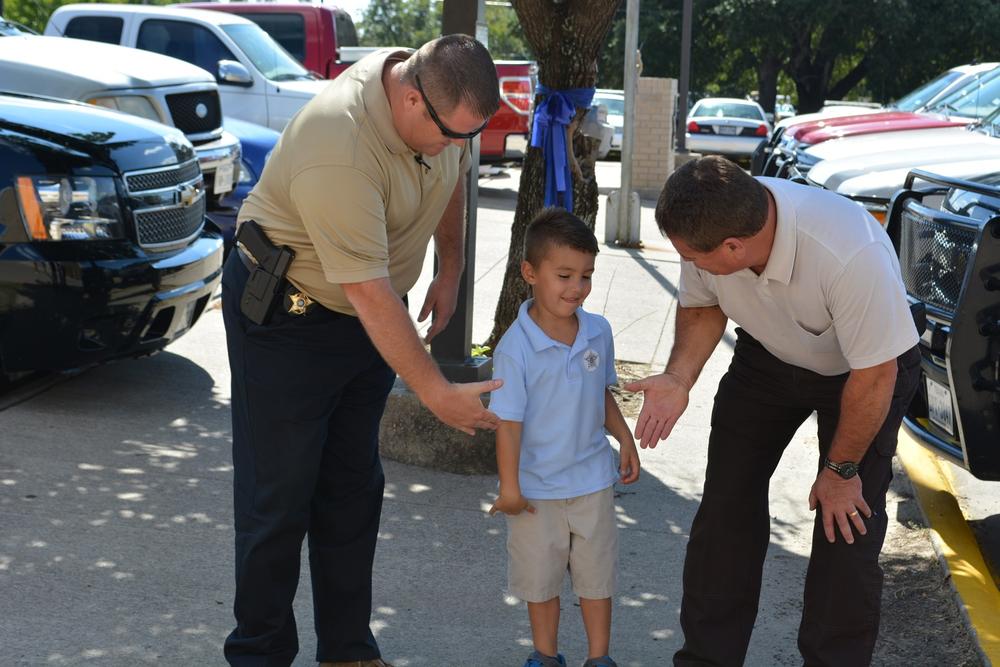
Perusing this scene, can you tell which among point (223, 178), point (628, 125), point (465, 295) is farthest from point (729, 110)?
point (465, 295)

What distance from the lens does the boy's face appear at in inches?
138

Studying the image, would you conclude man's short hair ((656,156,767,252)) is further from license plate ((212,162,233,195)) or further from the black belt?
license plate ((212,162,233,195))

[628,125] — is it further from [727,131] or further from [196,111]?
[727,131]

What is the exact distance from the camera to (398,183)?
10.4ft

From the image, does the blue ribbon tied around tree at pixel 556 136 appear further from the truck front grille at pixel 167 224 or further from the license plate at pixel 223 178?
the license plate at pixel 223 178

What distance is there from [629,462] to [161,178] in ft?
11.2

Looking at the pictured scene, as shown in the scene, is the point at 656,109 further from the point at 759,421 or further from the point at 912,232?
the point at 759,421

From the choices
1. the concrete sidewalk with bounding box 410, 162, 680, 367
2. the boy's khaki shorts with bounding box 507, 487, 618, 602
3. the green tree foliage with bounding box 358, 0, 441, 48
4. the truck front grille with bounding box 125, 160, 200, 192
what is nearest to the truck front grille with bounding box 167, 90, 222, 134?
the concrete sidewalk with bounding box 410, 162, 680, 367

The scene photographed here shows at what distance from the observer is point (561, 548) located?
3588mm

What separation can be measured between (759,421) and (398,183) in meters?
1.23

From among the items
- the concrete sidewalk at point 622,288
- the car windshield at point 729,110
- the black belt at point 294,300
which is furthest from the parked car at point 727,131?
the black belt at point 294,300

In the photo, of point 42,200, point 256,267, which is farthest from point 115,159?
point 256,267

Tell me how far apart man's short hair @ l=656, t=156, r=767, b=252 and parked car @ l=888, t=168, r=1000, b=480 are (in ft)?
4.57

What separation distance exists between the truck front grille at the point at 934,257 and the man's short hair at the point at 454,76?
2.10 metres
